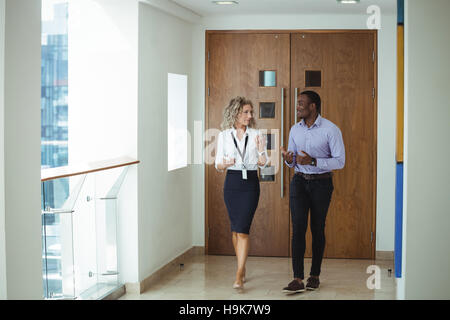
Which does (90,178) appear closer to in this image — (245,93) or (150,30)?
(150,30)

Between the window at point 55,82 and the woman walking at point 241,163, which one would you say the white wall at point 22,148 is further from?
the window at point 55,82

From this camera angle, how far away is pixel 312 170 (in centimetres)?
477

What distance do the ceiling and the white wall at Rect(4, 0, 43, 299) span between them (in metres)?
2.70

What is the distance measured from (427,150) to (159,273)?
3.07 metres

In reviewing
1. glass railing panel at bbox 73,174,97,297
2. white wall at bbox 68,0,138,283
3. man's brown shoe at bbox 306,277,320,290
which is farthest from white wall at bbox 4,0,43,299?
man's brown shoe at bbox 306,277,320,290

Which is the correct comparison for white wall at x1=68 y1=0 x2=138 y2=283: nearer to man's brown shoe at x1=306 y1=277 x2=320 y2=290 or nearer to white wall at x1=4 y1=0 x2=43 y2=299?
man's brown shoe at x1=306 y1=277 x2=320 y2=290

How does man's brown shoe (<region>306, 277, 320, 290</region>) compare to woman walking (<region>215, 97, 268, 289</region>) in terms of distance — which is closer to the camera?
woman walking (<region>215, 97, 268, 289</region>)

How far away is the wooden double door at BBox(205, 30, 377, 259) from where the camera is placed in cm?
614

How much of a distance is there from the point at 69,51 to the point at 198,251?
270cm

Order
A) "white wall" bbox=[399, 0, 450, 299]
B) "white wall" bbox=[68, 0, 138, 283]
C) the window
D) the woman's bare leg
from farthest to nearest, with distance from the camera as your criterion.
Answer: the window
the woman's bare leg
"white wall" bbox=[68, 0, 138, 283]
"white wall" bbox=[399, 0, 450, 299]

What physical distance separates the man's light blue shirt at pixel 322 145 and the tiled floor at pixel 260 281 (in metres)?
1.08

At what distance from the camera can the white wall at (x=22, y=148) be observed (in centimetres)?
285

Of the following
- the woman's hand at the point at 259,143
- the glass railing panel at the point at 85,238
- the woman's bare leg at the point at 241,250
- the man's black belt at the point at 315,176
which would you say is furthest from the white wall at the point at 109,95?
the man's black belt at the point at 315,176

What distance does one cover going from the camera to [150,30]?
16.6 ft
